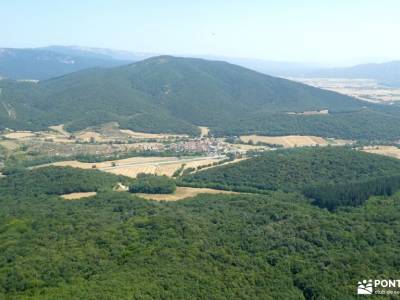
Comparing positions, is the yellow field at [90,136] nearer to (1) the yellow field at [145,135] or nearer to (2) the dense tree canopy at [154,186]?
(1) the yellow field at [145,135]

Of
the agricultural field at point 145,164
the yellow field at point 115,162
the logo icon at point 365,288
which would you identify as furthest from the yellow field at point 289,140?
the logo icon at point 365,288

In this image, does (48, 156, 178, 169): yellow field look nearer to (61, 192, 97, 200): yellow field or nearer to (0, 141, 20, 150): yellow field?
(0, 141, 20, 150): yellow field

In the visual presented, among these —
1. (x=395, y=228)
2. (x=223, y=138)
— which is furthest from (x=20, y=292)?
(x=223, y=138)

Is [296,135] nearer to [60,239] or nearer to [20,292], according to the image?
[60,239]

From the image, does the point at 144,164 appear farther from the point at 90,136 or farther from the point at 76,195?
the point at 90,136

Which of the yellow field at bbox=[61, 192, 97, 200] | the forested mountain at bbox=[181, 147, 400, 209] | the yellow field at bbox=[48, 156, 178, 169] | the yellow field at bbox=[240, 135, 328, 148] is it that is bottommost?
the yellow field at bbox=[48, 156, 178, 169]

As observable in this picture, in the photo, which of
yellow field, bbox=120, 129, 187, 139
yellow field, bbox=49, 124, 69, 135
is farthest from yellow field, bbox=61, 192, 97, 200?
yellow field, bbox=49, 124, 69, 135

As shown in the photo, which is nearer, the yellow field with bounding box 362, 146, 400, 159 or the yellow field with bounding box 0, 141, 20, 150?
the yellow field with bounding box 362, 146, 400, 159
